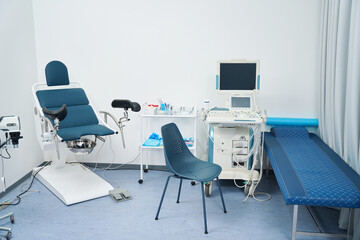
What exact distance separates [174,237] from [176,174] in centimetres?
47

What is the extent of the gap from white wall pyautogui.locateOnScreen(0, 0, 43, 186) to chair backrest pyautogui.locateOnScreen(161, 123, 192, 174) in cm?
162

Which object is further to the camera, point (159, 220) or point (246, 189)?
A: point (246, 189)

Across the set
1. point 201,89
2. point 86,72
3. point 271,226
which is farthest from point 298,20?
point 86,72

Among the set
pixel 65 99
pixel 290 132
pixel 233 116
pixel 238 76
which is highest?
pixel 238 76

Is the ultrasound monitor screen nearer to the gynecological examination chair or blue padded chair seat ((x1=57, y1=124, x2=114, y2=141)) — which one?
the gynecological examination chair

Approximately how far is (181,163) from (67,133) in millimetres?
1096

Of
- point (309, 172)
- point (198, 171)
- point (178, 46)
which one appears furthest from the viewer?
point (178, 46)

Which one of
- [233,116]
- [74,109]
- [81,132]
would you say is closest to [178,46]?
[233,116]

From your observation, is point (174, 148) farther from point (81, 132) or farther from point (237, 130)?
point (81, 132)

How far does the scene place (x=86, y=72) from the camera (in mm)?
4004

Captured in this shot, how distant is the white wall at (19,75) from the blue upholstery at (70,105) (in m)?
0.32

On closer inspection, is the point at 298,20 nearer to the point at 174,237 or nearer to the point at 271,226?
the point at 271,226

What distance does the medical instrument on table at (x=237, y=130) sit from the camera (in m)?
3.37

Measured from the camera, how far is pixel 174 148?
301 cm
